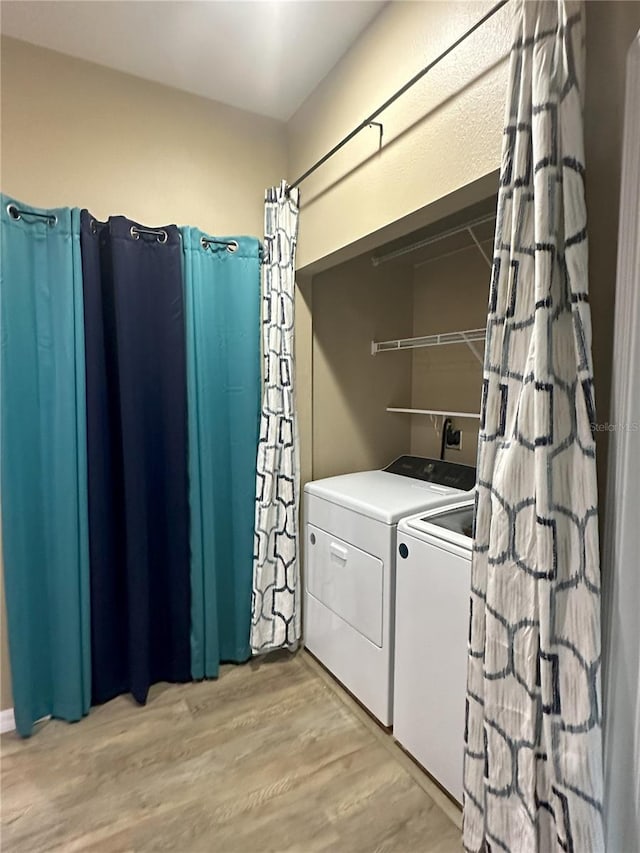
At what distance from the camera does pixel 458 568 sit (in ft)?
4.53

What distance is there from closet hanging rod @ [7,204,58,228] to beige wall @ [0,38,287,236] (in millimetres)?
90

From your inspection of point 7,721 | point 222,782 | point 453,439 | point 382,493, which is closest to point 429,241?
point 453,439

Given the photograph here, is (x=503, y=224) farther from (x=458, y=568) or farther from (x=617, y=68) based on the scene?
(x=458, y=568)

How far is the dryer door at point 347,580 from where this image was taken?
176 centimetres

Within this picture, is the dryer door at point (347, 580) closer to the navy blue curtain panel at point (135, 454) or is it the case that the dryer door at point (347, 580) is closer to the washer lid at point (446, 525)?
the washer lid at point (446, 525)

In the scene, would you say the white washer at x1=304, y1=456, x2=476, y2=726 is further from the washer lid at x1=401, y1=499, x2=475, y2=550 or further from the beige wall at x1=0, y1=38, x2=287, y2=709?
the beige wall at x1=0, y1=38, x2=287, y2=709

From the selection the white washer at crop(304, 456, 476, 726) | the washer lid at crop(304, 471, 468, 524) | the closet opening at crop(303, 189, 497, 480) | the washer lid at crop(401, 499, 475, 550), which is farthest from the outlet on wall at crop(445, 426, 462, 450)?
the washer lid at crop(401, 499, 475, 550)

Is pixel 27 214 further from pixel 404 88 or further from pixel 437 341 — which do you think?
pixel 437 341

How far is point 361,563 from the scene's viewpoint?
1.83 meters

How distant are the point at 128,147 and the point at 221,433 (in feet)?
4.23

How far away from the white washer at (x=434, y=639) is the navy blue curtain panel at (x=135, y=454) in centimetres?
101

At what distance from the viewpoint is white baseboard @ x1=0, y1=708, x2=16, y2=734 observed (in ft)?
5.93

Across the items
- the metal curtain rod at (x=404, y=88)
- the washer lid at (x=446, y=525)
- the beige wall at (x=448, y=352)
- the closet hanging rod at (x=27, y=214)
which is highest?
the metal curtain rod at (x=404, y=88)

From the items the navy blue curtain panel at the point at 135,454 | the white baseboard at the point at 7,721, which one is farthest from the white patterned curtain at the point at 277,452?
the white baseboard at the point at 7,721
